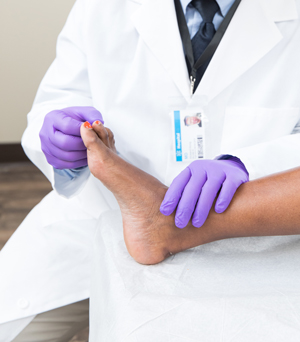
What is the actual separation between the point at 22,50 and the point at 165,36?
1749 mm

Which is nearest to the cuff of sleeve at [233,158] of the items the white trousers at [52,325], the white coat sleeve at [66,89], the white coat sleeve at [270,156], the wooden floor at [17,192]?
the white coat sleeve at [270,156]

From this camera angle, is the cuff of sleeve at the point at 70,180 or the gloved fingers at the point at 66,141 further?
the cuff of sleeve at the point at 70,180

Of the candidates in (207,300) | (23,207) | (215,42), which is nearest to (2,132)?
(23,207)

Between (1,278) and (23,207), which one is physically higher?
(1,278)

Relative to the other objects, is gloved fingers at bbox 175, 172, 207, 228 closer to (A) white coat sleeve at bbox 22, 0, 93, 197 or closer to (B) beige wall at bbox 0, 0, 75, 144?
Answer: (A) white coat sleeve at bbox 22, 0, 93, 197

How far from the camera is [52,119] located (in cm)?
88

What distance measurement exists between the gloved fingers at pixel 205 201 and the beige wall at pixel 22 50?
1.99 m

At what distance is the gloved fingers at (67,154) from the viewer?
873 mm

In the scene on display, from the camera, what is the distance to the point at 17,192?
2320 mm

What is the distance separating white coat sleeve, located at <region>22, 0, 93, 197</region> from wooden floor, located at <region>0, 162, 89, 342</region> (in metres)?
1.02

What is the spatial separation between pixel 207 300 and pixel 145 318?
3.7 inches

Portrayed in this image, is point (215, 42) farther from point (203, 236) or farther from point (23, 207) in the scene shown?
point (23, 207)

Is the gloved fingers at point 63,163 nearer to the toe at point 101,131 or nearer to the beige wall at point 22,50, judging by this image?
the toe at point 101,131

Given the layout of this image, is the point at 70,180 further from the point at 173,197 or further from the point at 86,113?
the point at 173,197
